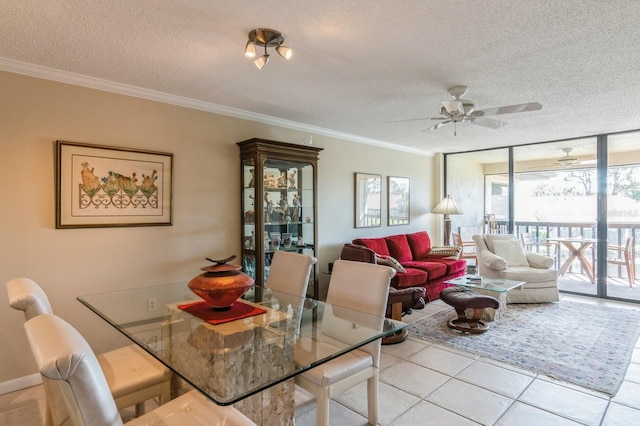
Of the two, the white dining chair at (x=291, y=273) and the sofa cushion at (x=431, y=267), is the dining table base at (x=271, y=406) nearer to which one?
the white dining chair at (x=291, y=273)

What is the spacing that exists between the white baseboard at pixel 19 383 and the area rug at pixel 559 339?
334cm

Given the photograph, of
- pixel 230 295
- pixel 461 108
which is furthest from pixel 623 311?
pixel 230 295

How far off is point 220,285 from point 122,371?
692 millimetres

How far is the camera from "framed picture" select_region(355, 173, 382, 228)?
5.30 m

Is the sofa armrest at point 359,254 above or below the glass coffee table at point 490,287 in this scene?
above

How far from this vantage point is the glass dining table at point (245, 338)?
142 cm

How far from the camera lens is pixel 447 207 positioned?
6.33 meters

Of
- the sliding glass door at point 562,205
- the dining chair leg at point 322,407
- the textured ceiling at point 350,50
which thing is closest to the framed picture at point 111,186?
the textured ceiling at point 350,50

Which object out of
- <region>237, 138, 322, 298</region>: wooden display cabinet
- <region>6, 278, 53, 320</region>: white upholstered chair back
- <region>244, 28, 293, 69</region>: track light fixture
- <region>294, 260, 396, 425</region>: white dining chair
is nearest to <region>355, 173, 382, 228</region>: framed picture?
<region>237, 138, 322, 298</region>: wooden display cabinet

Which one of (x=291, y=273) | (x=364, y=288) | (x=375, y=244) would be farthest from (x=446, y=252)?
(x=364, y=288)

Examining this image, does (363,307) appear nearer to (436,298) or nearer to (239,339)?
(239,339)

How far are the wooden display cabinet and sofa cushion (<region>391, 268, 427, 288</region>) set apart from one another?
1023 mm

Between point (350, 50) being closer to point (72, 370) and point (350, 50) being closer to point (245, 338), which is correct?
point (245, 338)

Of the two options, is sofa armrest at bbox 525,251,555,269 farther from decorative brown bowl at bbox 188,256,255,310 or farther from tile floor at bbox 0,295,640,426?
decorative brown bowl at bbox 188,256,255,310
